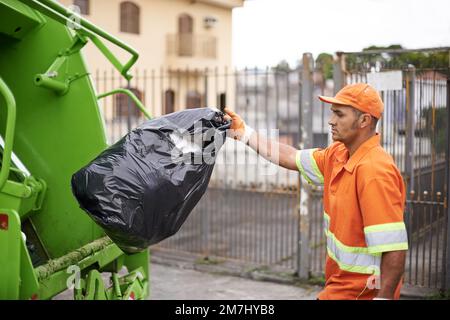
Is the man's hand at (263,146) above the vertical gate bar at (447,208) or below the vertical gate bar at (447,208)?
above

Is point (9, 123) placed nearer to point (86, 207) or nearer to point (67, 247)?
point (86, 207)

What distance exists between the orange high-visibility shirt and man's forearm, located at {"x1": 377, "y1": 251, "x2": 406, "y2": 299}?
29 millimetres

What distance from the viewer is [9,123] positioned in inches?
89.6

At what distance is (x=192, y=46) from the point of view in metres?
15.7

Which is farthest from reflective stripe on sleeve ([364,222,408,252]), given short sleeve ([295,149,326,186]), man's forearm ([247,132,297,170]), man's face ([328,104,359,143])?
man's forearm ([247,132,297,170])

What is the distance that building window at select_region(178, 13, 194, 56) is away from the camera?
15539mm

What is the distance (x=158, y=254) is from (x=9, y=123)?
4254 mm

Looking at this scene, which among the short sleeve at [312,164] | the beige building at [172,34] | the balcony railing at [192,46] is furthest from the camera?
the balcony railing at [192,46]

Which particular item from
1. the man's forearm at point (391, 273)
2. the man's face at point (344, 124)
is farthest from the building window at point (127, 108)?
the man's forearm at point (391, 273)

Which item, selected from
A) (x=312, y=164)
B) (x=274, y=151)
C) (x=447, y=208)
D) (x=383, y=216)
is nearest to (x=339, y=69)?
(x=447, y=208)

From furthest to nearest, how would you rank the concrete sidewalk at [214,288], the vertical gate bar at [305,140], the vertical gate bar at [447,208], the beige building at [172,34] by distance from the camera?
1. the beige building at [172,34]
2. the vertical gate bar at [305,140]
3. the concrete sidewalk at [214,288]
4. the vertical gate bar at [447,208]

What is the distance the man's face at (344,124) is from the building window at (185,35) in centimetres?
1332

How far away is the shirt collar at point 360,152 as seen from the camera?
2.44 m

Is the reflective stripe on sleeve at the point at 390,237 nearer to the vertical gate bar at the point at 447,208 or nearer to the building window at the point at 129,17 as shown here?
the vertical gate bar at the point at 447,208
